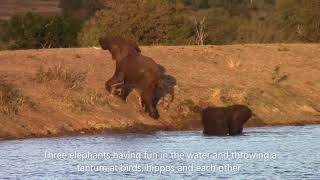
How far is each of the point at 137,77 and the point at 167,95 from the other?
2042 mm

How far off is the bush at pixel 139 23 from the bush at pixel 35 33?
58.5 inches

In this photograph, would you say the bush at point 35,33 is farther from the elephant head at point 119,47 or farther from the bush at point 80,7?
the bush at point 80,7

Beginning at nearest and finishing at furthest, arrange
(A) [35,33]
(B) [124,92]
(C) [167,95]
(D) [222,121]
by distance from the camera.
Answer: (D) [222,121] < (B) [124,92] < (C) [167,95] < (A) [35,33]

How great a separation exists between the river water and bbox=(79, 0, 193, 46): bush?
47.5 feet

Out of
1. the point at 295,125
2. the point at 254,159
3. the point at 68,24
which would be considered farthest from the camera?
the point at 68,24

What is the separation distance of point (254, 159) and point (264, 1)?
178 feet

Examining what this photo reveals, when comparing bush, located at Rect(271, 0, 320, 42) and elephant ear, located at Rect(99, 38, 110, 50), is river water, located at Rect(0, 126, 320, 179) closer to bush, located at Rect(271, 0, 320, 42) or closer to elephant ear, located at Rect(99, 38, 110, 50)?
elephant ear, located at Rect(99, 38, 110, 50)

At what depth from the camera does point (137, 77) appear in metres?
27.0

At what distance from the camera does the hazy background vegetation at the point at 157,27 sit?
131 feet

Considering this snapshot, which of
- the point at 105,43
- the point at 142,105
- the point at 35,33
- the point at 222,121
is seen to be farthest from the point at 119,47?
the point at 35,33

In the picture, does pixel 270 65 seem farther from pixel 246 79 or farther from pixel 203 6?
pixel 203 6

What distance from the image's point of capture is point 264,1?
74.5 meters

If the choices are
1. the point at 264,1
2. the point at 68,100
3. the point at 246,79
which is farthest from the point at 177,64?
the point at 264,1

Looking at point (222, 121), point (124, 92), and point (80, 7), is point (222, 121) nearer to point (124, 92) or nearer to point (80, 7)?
point (124, 92)
